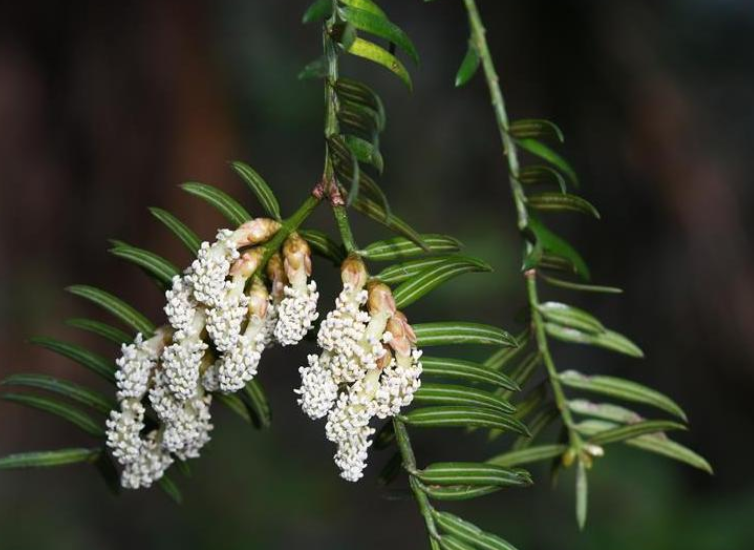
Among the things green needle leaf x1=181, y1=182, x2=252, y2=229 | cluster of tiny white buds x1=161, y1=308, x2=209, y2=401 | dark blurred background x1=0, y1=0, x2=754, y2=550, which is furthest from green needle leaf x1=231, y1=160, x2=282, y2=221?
dark blurred background x1=0, y1=0, x2=754, y2=550

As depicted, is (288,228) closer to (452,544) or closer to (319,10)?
(319,10)

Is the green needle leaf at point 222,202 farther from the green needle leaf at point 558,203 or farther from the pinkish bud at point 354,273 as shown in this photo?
the green needle leaf at point 558,203

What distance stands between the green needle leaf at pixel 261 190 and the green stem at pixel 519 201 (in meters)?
0.30

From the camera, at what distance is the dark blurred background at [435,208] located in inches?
96.2

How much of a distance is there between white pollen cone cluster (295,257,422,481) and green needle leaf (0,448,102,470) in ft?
1.16

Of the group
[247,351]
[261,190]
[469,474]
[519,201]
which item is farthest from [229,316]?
[519,201]

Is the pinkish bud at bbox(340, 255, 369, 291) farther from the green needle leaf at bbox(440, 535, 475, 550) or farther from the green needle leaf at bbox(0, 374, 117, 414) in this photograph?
the green needle leaf at bbox(0, 374, 117, 414)

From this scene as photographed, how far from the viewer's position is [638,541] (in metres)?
2.97

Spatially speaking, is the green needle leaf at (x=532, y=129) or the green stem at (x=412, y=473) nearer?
the green stem at (x=412, y=473)

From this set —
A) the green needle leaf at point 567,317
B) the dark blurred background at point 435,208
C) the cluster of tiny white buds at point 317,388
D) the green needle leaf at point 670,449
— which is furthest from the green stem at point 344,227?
the dark blurred background at point 435,208

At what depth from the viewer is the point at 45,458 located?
1.04 m

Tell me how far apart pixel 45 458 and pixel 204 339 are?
28 centimetres

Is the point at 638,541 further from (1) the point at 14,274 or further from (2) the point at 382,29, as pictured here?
(2) the point at 382,29

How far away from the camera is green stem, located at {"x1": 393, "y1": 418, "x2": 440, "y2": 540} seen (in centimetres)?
88
